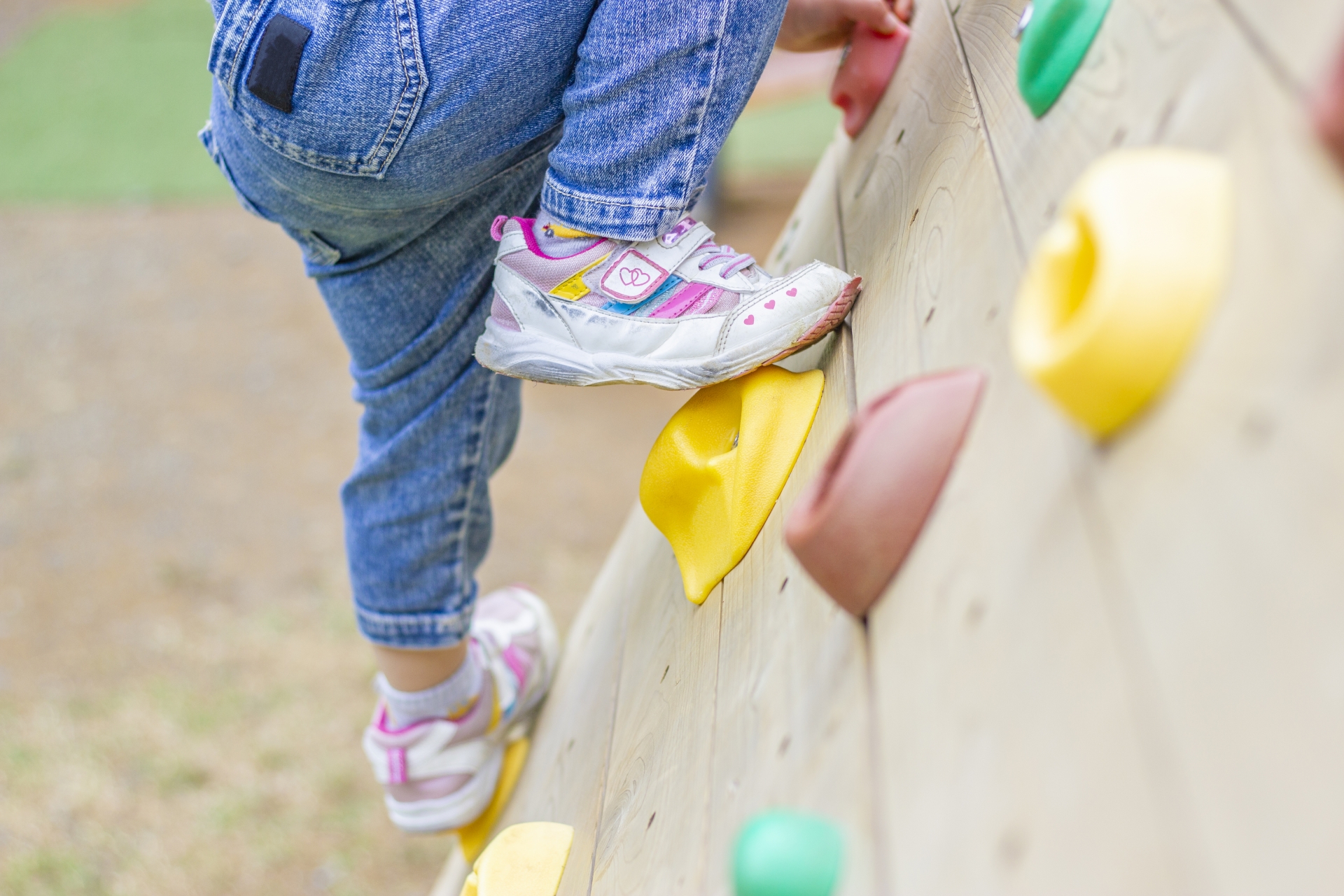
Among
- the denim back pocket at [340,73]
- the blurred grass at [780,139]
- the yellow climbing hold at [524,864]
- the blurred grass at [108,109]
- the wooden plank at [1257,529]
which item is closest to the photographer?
the wooden plank at [1257,529]

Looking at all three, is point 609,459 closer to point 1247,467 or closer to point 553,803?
point 553,803

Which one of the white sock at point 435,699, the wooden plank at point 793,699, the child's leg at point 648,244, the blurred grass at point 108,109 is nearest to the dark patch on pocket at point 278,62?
the child's leg at point 648,244

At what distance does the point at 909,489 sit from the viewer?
20.9 inches

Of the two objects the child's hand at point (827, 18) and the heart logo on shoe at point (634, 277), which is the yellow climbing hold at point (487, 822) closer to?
the heart logo on shoe at point (634, 277)

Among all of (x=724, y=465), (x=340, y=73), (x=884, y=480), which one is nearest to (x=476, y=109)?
(x=340, y=73)

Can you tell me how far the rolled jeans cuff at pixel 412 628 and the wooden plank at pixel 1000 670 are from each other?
59 centimetres

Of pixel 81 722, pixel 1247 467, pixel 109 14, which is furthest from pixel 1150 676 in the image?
pixel 109 14

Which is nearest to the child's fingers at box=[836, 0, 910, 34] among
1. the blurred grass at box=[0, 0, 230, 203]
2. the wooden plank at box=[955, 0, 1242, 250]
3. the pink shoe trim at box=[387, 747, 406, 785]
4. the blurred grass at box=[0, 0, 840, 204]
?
the wooden plank at box=[955, 0, 1242, 250]

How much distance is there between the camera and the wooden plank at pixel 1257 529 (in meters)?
0.30

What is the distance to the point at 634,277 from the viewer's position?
0.78 metres

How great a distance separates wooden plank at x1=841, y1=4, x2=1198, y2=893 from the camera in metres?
0.35

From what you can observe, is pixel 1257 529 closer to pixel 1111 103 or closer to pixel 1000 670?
pixel 1000 670

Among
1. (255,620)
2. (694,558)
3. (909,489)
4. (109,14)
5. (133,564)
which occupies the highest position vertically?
(909,489)

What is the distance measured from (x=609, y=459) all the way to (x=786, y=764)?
1996 millimetres
